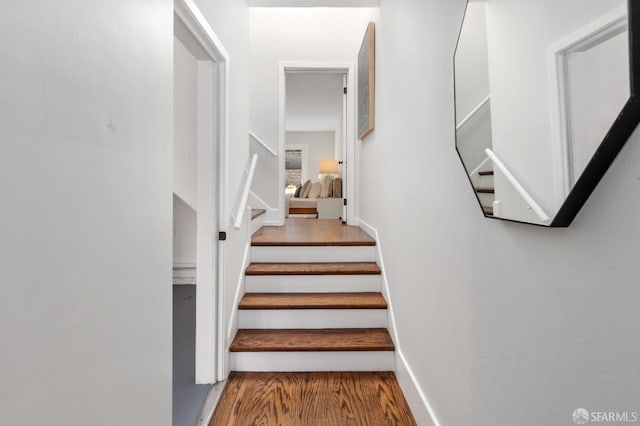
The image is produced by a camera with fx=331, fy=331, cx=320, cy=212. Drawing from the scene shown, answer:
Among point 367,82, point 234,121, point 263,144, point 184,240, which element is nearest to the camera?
point 234,121

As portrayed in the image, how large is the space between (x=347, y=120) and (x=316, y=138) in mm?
6301

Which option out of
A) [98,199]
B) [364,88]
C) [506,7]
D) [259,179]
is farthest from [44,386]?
[259,179]

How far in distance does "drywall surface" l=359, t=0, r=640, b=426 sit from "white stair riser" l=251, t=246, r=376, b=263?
577 mm

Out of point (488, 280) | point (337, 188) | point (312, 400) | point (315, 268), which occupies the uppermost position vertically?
point (337, 188)

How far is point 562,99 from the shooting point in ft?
2.10

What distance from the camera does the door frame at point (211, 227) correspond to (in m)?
1.90

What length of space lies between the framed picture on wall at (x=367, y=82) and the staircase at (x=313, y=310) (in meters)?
1.13

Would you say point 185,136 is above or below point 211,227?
above

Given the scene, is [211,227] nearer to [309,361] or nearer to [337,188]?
[309,361]

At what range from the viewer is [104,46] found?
771 millimetres

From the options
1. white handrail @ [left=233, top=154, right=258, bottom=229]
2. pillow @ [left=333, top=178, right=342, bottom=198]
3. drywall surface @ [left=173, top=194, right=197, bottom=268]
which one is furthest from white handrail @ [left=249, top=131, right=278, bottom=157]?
pillow @ [left=333, top=178, right=342, bottom=198]

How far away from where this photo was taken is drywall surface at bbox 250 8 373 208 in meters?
3.96

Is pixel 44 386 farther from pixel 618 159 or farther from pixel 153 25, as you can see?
pixel 618 159

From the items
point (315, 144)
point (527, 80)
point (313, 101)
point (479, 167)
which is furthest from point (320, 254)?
point (315, 144)
